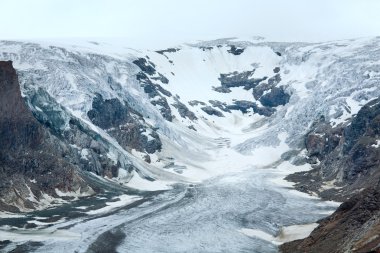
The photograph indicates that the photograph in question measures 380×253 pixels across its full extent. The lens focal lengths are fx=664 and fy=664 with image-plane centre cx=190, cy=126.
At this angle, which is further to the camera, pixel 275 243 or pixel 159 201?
pixel 159 201

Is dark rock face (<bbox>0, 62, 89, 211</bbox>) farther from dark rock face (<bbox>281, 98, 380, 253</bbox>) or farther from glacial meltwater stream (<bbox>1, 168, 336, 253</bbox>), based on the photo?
dark rock face (<bbox>281, 98, 380, 253</bbox>)

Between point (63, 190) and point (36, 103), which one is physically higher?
point (36, 103)

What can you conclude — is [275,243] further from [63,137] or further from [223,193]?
[63,137]

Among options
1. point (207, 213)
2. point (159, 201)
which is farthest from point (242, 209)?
point (159, 201)

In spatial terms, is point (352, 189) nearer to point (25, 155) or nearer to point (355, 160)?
point (355, 160)

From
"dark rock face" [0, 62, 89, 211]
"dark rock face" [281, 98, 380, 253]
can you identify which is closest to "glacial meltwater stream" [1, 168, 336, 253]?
"dark rock face" [281, 98, 380, 253]

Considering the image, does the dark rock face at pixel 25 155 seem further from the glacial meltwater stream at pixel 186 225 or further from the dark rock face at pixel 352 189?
the dark rock face at pixel 352 189
